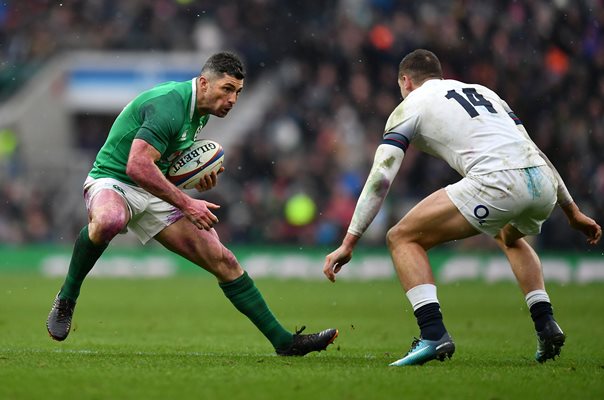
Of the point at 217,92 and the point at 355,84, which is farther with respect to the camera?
the point at 355,84

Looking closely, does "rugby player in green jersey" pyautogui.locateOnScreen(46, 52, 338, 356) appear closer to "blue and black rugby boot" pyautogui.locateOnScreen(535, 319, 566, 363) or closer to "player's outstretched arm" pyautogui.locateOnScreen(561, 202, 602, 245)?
"blue and black rugby boot" pyautogui.locateOnScreen(535, 319, 566, 363)

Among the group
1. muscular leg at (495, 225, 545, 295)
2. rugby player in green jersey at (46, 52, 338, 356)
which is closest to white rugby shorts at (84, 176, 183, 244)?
rugby player in green jersey at (46, 52, 338, 356)

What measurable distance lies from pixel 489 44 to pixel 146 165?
1233 cm

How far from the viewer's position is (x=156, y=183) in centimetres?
690

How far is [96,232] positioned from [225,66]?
4.60 feet

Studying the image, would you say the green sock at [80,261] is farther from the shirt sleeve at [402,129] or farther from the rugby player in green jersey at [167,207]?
the shirt sleeve at [402,129]

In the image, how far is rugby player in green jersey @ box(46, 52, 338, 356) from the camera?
283 inches

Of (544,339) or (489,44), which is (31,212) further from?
(544,339)

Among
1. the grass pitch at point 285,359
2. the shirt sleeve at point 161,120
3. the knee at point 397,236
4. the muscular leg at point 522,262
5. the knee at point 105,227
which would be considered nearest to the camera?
the grass pitch at point 285,359

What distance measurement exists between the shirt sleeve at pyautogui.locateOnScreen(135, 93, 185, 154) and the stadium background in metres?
10.6

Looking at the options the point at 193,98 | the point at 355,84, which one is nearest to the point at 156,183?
the point at 193,98

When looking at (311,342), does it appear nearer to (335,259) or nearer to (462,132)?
(335,259)

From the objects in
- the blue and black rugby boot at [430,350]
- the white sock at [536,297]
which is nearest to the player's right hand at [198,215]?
the blue and black rugby boot at [430,350]

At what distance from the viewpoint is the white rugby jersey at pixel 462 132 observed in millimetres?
6758
